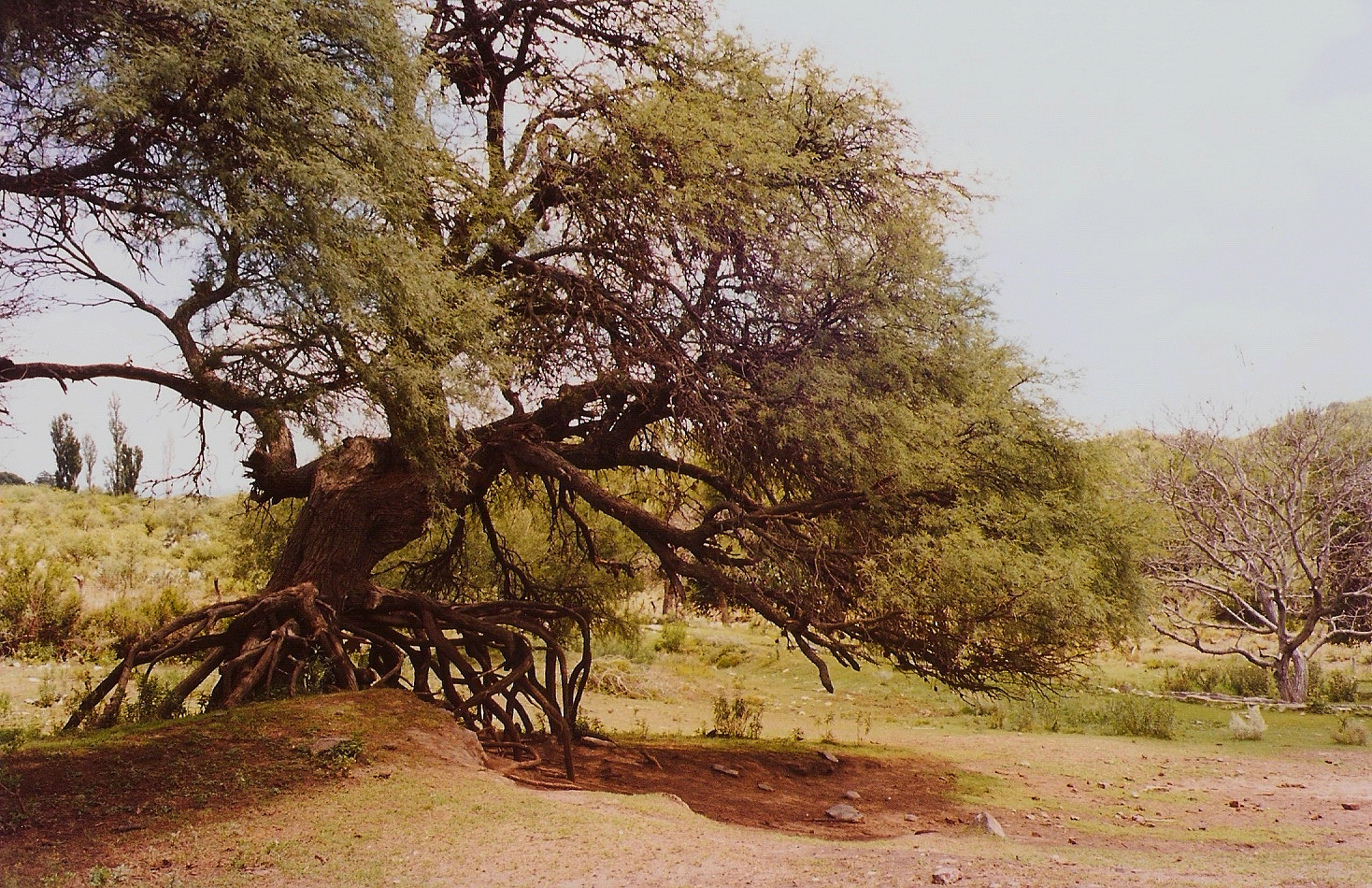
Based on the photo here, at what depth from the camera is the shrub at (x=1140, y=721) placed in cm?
1644

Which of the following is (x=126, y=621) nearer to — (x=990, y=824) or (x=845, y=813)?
(x=845, y=813)

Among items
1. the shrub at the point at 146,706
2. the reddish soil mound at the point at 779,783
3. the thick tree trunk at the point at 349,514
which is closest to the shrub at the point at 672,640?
the reddish soil mound at the point at 779,783

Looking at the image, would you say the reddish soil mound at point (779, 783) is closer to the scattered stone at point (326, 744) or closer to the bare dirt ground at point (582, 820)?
the bare dirt ground at point (582, 820)

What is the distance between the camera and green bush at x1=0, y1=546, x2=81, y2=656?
16.8 m

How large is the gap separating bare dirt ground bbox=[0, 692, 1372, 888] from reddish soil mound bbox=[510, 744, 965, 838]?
1.9 inches

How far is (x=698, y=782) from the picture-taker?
10664 millimetres

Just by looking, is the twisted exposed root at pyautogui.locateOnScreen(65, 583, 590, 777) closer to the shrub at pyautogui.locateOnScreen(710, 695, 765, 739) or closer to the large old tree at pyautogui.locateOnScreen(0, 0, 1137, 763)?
the large old tree at pyautogui.locateOnScreen(0, 0, 1137, 763)

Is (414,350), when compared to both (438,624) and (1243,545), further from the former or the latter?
(1243,545)

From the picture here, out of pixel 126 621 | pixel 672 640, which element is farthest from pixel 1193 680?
pixel 126 621

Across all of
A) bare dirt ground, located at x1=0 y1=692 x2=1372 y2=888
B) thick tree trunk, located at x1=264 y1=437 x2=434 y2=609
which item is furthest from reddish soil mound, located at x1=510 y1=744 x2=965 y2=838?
thick tree trunk, located at x1=264 y1=437 x2=434 y2=609

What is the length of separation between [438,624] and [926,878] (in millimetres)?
7236

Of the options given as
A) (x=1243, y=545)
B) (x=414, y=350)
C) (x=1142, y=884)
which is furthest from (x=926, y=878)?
(x=1243, y=545)

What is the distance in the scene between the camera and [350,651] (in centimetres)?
1135

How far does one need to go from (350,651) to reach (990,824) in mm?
6785
